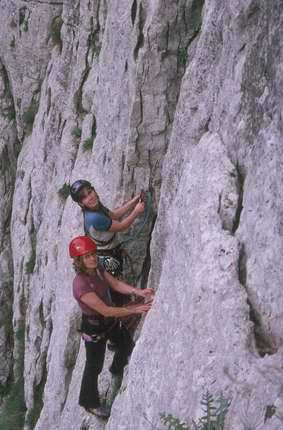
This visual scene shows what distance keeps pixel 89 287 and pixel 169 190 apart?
80.0 inches

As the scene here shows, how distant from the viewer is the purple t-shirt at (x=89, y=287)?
6.63 m

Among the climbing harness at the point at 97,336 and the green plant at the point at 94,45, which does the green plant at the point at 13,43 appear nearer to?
the green plant at the point at 94,45

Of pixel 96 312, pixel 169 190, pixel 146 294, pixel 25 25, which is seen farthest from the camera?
pixel 25 25

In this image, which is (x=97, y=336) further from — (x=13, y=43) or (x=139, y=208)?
(x=13, y=43)

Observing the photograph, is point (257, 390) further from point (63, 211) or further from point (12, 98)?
point (12, 98)

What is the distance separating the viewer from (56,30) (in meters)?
17.1

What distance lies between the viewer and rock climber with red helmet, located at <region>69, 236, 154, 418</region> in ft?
21.7

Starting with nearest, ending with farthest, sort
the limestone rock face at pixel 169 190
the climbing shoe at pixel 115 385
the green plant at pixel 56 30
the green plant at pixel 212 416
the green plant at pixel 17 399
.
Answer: the green plant at pixel 212 416
the limestone rock face at pixel 169 190
the climbing shoe at pixel 115 385
the green plant at pixel 17 399
the green plant at pixel 56 30

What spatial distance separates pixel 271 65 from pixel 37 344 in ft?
38.4

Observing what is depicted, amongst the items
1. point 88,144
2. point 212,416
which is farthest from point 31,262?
point 212,416

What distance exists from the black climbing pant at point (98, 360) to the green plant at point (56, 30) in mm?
12129

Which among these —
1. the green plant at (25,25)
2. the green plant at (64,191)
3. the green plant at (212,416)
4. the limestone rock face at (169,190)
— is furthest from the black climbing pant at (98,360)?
the green plant at (25,25)

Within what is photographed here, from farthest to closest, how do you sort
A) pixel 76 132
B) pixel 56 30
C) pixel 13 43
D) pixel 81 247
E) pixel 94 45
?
pixel 13 43
pixel 56 30
pixel 76 132
pixel 94 45
pixel 81 247

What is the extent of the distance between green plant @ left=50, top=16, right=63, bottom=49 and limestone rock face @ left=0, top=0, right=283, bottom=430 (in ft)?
0.15
